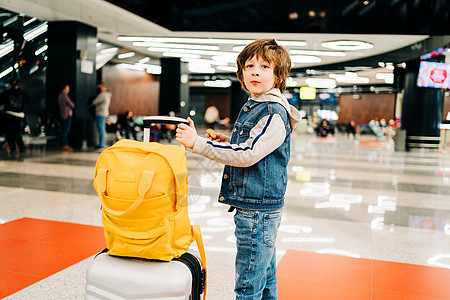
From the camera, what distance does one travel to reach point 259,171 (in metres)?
1.64

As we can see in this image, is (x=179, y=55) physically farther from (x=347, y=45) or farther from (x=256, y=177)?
(x=256, y=177)

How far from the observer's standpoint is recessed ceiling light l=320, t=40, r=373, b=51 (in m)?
13.2

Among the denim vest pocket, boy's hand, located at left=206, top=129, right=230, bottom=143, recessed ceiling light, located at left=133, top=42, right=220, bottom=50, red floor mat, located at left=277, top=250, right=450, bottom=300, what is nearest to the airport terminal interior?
red floor mat, located at left=277, top=250, right=450, bottom=300

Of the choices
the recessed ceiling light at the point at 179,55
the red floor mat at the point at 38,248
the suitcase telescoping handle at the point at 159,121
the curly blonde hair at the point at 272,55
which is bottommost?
the red floor mat at the point at 38,248

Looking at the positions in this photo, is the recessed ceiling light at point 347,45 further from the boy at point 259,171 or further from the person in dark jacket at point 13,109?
the boy at point 259,171

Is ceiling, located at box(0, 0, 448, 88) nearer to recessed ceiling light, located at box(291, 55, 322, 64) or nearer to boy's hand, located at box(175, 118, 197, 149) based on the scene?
recessed ceiling light, located at box(291, 55, 322, 64)

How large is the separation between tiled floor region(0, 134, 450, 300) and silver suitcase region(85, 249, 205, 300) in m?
0.37

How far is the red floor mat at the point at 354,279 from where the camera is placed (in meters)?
2.60

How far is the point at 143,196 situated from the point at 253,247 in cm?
51

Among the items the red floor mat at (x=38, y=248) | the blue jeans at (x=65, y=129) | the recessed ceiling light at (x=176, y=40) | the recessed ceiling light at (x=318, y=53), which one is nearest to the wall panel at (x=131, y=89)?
the recessed ceiling light at (x=176, y=40)

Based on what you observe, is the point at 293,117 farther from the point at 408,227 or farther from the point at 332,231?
the point at 408,227

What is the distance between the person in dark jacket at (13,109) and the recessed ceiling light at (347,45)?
30.6 ft

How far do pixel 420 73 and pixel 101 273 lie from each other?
16.5 meters

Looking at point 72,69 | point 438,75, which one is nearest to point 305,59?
point 438,75
